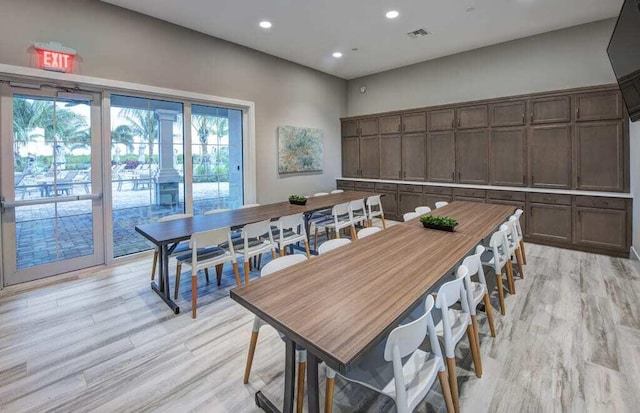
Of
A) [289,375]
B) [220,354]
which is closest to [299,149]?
[220,354]

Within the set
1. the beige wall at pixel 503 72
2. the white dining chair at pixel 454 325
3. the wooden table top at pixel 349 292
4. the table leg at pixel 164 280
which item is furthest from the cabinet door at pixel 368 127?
the white dining chair at pixel 454 325

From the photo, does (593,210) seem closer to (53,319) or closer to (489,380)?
(489,380)

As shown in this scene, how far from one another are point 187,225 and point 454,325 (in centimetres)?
272

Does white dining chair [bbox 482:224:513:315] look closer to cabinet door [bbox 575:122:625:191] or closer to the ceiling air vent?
cabinet door [bbox 575:122:625:191]

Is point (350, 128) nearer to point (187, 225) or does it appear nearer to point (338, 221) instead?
point (338, 221)

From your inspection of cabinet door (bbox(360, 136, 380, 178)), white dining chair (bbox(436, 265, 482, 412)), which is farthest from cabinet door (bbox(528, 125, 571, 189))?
white dining chair (bbox(436, 265, 482, 412))

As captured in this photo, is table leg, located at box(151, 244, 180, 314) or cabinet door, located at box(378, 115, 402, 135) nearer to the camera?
table leg, located at box(151, 244, 180, 314)

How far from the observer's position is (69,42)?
367 centimetres

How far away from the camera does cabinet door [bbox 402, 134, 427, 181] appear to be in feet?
20.7

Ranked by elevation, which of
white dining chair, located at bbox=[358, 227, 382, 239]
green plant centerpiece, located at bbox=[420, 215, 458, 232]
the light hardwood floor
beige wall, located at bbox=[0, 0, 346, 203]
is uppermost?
beige wall, located at bbox=[0, 0, 346, 203]

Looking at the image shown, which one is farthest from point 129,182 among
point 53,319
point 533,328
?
point 533,328

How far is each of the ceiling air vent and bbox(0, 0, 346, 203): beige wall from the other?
2.35 metres

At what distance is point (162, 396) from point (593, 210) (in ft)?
18.1

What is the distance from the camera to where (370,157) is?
23.6 feet
